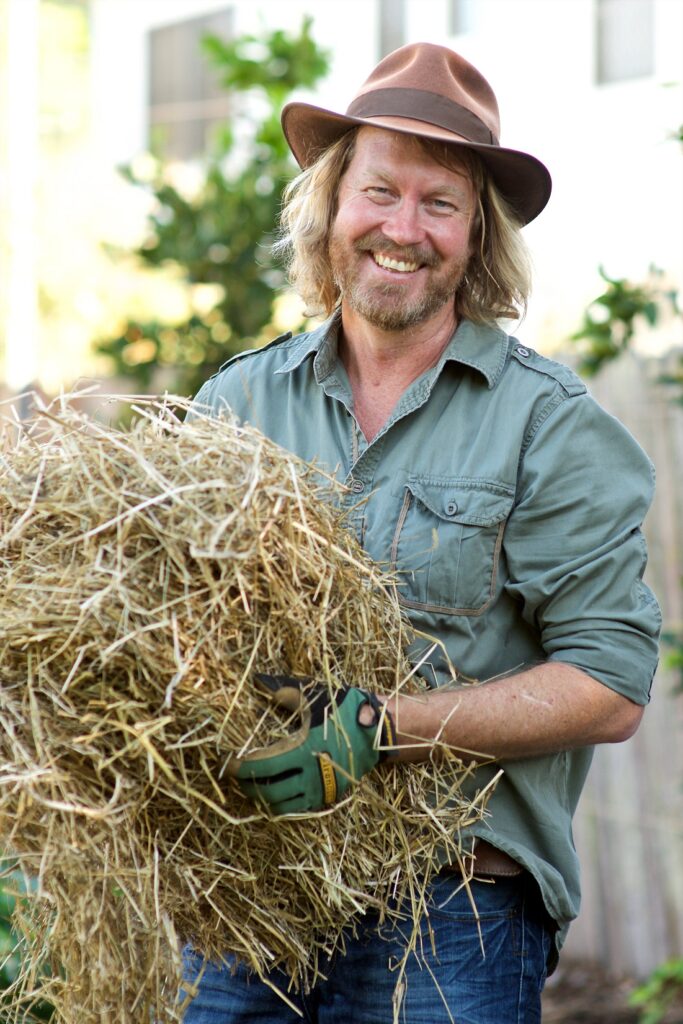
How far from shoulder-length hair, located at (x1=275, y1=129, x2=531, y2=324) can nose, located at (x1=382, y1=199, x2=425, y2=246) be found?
14 cm

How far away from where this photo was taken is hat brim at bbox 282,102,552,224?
289cm

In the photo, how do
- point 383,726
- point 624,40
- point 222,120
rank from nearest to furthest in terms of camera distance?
1. point 383,726
2. point 624,40
3. point 222,120

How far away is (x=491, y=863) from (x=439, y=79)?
1744mm

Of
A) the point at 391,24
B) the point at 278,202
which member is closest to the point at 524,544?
the point at 278,202

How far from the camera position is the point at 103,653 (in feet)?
6.76

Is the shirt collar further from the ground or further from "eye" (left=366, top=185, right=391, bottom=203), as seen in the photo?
the ground

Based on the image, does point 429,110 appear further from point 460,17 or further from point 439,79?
point 460,17

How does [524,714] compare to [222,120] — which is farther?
[222,120]

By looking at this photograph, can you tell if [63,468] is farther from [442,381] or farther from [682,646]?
[682,646]

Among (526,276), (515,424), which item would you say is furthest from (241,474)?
(526,276)

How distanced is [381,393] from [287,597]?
0.90 m

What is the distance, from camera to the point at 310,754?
7.18ft

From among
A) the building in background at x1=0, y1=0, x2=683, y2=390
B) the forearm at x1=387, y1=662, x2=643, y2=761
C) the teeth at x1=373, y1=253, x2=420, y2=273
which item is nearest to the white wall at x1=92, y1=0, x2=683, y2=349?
the building in background at x1=0, y1=0, x2=683, y2=390

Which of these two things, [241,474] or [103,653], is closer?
[103,653]
